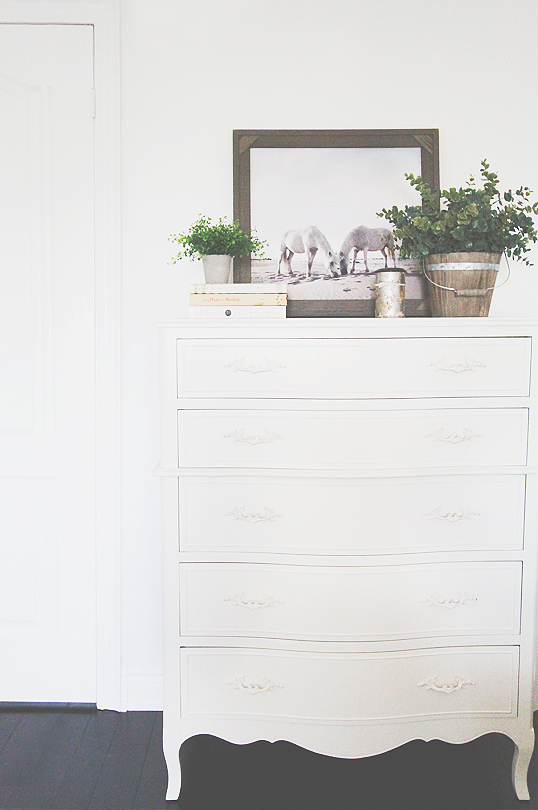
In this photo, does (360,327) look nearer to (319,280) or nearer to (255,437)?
(255,437)

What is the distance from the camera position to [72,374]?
2.18 metres

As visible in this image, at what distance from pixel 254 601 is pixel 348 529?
0.31 meters

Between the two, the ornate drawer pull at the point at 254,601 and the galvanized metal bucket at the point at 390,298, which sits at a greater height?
the galvanized metal bucket at the point at 390,298

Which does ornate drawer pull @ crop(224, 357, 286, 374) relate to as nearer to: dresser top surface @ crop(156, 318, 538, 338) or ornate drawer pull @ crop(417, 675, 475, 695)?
dresser top surface @ crop(156, 318, 538, 338)

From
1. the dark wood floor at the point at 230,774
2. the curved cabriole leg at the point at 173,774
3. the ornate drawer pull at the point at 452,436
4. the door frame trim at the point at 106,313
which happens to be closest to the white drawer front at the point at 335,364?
the ornate drawer pull at the point at 452,436

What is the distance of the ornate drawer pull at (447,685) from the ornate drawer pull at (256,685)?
38 cm

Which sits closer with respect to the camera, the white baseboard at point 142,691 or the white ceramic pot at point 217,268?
the white ceramic pot at point 217,268

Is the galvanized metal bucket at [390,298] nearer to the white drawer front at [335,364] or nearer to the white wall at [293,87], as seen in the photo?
the white drawer front at [335,364]

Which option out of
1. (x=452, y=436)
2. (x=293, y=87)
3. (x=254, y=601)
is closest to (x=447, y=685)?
(x=254, y=601)

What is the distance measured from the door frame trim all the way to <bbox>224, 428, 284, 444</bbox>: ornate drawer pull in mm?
643

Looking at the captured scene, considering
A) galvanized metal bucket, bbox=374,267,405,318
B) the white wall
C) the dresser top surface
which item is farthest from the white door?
galvanized metal bucket, bbox=374,267,405,318

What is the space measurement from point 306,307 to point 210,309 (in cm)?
46

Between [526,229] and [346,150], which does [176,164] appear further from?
[526,229]

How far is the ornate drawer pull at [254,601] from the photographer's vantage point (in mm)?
1702
